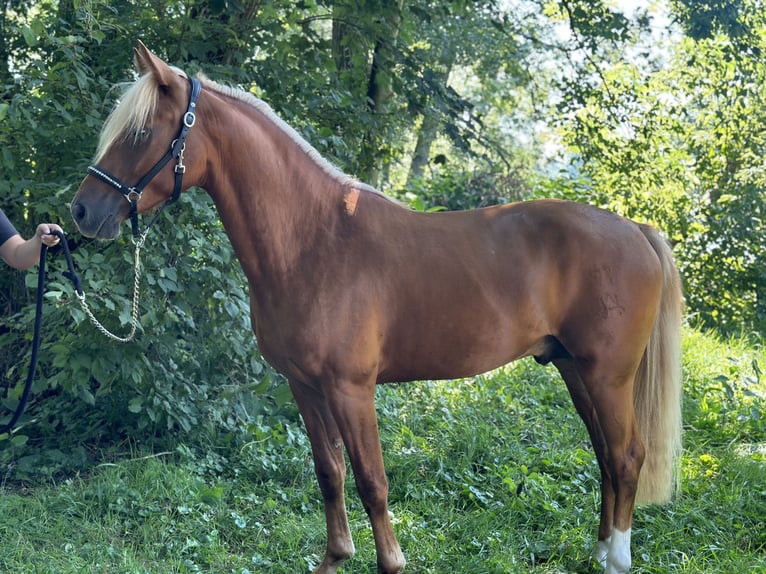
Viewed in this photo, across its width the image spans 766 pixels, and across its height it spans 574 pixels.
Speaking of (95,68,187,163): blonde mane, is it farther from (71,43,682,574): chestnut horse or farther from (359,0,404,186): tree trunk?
(359,0,404,186): tree trunk

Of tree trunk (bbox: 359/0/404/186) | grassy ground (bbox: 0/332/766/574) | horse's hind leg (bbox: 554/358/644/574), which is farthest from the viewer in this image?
tree trunk (bbox: 359/0/404/186)

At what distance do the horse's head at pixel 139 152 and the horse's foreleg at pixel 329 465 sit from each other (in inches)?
40.5

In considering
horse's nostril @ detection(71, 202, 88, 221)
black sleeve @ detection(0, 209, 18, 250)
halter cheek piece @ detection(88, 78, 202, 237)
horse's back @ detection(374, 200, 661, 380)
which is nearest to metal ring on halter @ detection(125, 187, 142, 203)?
halter cheek piece @ detection(88, 78, 202, 237)

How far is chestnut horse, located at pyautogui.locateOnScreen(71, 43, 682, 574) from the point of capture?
8.82 feet

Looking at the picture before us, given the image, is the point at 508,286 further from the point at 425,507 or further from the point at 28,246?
the point at 28,246

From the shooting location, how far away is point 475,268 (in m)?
3.09

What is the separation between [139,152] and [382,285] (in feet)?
3.51

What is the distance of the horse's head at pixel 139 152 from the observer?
259cm

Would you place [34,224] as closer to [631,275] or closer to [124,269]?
[124,269]

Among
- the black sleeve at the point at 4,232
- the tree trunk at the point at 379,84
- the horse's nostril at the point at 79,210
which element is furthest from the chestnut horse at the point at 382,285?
the tree trunk at the point at 379,84

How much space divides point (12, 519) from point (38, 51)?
2.78 meters

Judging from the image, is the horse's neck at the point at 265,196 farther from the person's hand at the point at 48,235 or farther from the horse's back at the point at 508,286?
the person's hand at the point at 48,235

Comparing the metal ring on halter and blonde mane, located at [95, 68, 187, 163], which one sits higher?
blonde mane, located at [95, 68, 187, 163]

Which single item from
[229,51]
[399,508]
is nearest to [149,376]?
[399,508]
